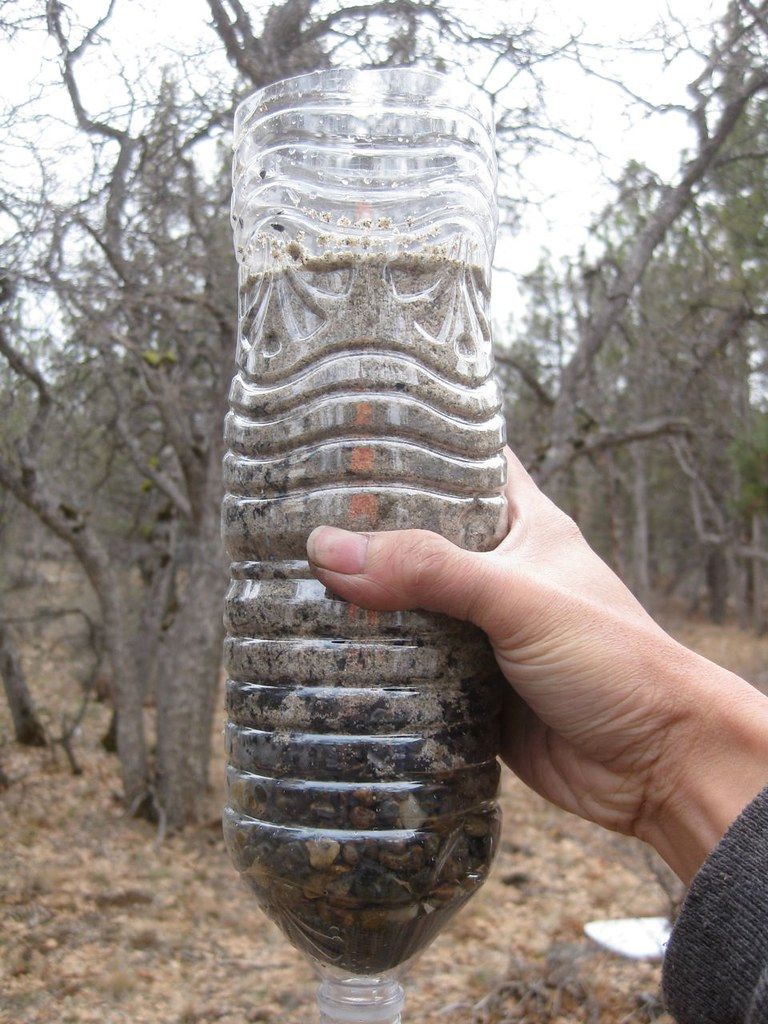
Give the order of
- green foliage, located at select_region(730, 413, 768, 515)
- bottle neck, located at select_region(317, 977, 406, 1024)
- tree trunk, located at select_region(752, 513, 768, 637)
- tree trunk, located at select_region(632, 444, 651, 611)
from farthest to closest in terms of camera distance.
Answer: tree trunk, located at select_region(752, 513, 768, 637), tree trunk, located at select_region(632, 444, 651, 611), green foliage, located at select_region(730, 413, 768, 515), bottle neck, located at select_region(317, 977, 406, 1024)

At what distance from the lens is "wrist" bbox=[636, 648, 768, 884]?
1.86 m

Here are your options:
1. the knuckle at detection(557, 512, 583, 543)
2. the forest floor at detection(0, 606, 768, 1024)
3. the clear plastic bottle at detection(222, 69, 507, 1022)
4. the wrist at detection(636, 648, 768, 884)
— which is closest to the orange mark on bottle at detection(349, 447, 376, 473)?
the clear plastic bottle at detection(222, 69, 507, 1022)

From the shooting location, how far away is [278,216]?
2031 millimetres

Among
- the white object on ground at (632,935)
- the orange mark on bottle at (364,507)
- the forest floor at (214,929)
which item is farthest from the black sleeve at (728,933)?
Result: the white object on ground at (632,935)

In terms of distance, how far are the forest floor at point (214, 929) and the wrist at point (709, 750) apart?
3.30 m

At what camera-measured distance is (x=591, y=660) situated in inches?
73.2

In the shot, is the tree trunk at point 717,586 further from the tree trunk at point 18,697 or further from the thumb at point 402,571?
the thumb at point 402,571

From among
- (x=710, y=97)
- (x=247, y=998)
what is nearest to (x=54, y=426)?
(x=247, y=998)

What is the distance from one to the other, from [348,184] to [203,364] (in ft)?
30.2

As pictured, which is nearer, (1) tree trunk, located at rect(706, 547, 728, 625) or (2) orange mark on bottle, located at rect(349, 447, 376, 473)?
(2) orange mark on bottle, located at rect(349, 447, 376, 473)

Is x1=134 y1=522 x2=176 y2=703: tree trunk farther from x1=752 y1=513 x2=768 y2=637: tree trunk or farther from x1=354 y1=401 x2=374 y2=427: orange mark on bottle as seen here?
x1=752 y1=513 x2=768 y2=637: tree trunk

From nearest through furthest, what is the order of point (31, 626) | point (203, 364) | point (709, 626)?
1. point (203, 364)
2. point (31, 626)
3. point (709, 626)

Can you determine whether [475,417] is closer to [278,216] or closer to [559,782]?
[278,216]

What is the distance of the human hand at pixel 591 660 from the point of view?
5.71ft
